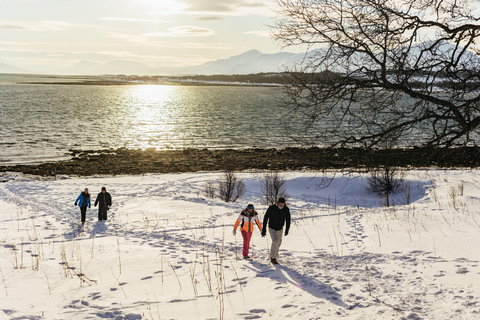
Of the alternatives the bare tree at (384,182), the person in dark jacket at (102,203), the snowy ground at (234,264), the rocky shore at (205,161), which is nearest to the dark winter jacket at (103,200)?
the person in dark jacket at (102,203)

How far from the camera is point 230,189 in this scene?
20578 mm

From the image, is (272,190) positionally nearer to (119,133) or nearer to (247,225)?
(247,225)

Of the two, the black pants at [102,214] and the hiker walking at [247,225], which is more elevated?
the hiker walking at [247,225]

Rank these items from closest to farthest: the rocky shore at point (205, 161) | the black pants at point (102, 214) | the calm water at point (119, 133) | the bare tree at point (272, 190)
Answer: the black pants at point (102, 214) < the bare tree at point (272, 190) < the rocky shore at point (205, 161) < the calm water at point (119, 133)

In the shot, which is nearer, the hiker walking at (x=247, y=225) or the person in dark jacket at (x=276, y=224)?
the person in dark jacket at (x=276, y=224)

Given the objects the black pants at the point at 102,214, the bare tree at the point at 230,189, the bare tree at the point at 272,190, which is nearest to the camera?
the black pants at the point at 102,214

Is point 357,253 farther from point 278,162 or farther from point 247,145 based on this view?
point 247,145

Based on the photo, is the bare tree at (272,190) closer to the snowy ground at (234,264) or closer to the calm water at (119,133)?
the snowy ground at (234,264)

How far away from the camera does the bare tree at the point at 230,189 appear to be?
20.4 meters

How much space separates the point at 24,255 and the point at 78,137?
3716 cm

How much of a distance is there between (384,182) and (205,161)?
51.4 ft

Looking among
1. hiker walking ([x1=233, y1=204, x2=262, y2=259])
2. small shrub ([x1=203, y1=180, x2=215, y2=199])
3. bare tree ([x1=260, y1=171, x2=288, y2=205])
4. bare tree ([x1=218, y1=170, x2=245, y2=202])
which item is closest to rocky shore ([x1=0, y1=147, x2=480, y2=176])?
small shrub ([x1=203, y1=180, x2=215, y2=199])

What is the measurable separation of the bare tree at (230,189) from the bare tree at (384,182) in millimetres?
7384

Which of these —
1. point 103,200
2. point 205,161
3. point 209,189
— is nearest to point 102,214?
point 103,200
